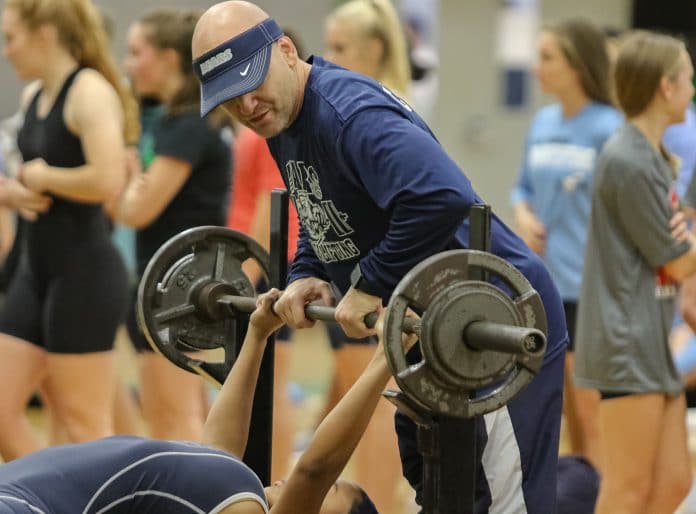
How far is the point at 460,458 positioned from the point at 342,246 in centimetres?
53

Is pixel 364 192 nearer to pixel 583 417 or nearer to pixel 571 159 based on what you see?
pixel 571 159

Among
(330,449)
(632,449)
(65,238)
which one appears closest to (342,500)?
(330,449)

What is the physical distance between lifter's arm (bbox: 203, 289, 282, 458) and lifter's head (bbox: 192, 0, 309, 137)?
1.42ft

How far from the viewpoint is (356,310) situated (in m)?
2.44

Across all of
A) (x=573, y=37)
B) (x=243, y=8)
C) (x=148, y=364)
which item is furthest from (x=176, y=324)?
(x=573, y=37)

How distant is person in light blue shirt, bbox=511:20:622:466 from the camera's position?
454cm

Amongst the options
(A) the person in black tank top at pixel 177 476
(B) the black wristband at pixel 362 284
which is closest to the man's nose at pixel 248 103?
(B) the black wristband at pixel 362 284

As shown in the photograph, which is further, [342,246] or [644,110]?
[644,110]

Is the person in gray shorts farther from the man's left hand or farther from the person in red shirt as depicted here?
the man's left hand

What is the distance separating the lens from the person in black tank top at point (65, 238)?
3.88 meters

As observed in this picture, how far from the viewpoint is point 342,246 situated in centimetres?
264

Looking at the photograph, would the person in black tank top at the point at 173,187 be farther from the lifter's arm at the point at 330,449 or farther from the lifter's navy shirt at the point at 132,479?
the lifter's navy shirt at the point at 132,479

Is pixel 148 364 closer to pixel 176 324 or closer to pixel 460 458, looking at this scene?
pixel 176 324

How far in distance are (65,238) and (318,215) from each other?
60.5 inches
